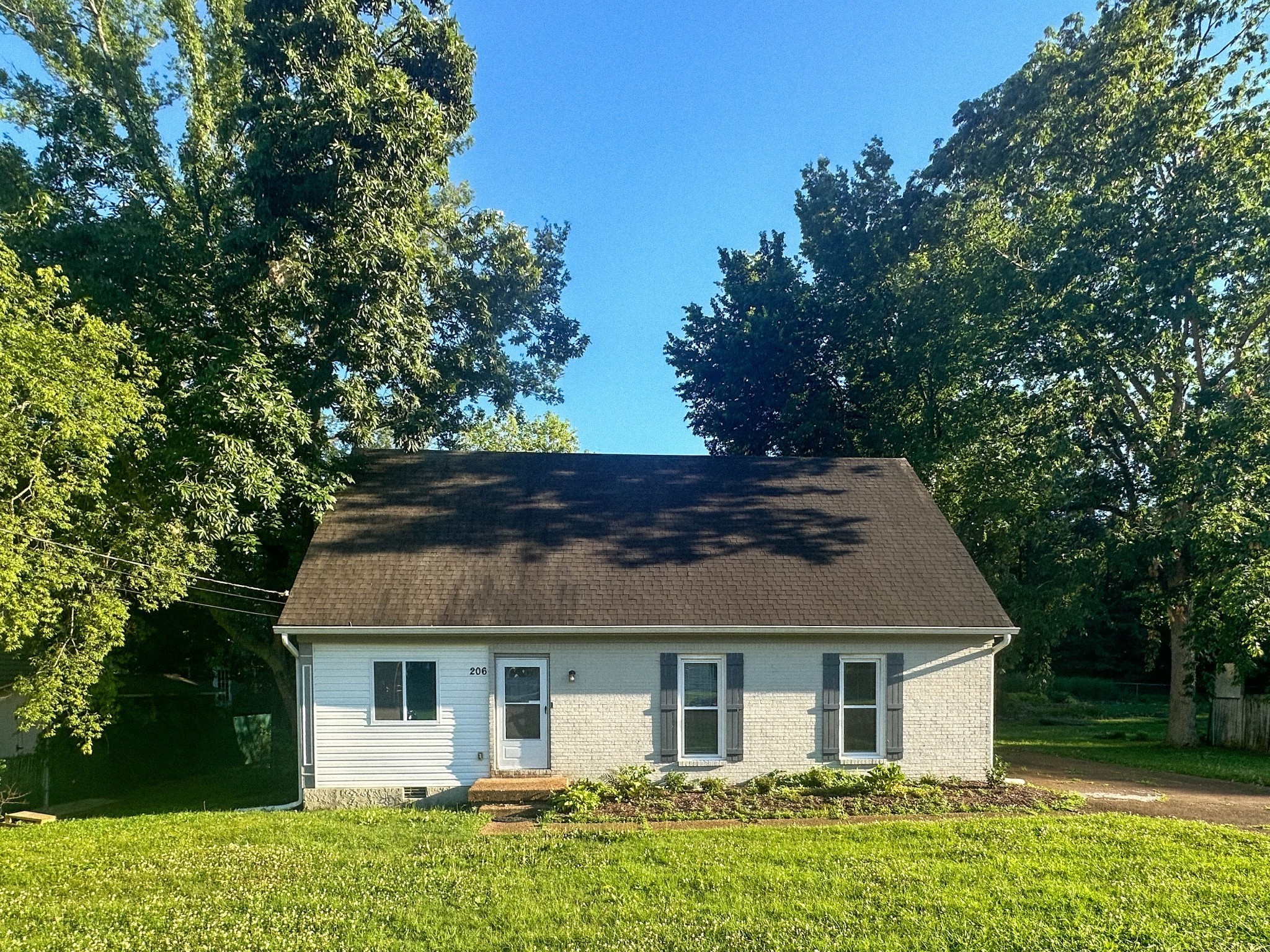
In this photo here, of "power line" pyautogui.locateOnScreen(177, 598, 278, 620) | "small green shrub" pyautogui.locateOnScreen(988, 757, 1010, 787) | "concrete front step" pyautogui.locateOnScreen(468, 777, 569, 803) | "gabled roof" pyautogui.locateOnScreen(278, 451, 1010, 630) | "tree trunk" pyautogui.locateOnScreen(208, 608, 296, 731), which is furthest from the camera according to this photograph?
"tree trunk" pyautogui.locateOnScreen(208, 608, 296, 731)

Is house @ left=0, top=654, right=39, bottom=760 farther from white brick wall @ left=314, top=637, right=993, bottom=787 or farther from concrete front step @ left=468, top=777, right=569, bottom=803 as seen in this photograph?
concrete front step @ left=468, top=777, right=569, bottom=803

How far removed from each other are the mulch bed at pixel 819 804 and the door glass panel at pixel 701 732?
0.72 m

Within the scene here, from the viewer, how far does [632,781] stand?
11352 mm

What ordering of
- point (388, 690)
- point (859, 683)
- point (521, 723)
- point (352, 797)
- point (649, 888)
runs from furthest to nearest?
1. point (859, 683)
2. point (521, 723)
3. point (388, 690)
4. point (352, 797)
5. point (649, 888)

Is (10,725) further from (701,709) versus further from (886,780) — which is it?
(886,780)

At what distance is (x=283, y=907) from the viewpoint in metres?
6.87

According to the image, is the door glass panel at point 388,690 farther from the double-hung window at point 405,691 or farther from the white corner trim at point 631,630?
the white corner trim at point 631,630

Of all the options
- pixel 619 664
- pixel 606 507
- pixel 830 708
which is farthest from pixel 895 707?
pixel 606 507

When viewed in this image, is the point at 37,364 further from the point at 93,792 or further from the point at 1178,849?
the point at 1178,849

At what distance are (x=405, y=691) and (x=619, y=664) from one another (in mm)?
3427

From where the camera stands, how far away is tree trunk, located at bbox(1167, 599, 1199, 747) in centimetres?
1911

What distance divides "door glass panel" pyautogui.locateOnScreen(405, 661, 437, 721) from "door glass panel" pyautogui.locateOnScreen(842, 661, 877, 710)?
6.63 metres

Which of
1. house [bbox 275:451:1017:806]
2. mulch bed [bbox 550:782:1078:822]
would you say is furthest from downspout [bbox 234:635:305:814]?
mulch bed [bbox 550:782:1078:822]

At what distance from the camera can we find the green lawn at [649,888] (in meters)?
6.23
